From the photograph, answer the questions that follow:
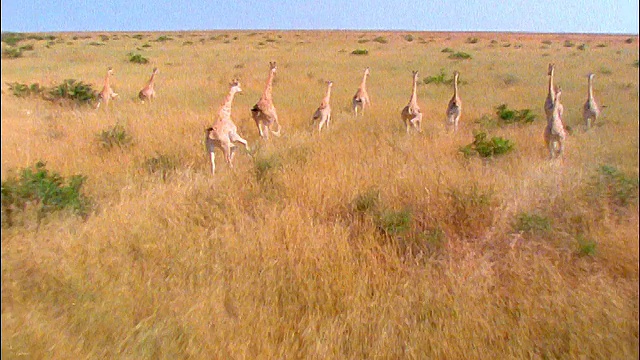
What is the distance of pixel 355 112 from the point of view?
13.0 metres

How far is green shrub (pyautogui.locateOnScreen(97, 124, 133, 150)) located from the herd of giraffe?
209 centimetres

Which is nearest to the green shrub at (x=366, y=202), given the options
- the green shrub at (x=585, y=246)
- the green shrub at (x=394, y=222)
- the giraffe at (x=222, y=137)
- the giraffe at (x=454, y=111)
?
the green shrub at (x=394, y=222)

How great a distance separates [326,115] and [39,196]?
7956mm

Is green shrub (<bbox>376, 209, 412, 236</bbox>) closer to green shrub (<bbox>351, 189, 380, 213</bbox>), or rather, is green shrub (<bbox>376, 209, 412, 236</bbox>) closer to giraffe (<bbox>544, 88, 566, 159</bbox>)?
green shrub (<bbox>351, 189, 380, 213</bbox>)

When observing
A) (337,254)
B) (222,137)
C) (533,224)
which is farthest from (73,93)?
(533,224)

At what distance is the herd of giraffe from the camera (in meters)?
6.73

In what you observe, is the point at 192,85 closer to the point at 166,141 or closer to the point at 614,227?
the point at 166,141

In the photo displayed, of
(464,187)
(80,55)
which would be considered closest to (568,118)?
(464,187)

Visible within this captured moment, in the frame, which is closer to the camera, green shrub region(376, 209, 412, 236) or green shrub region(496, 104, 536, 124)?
green shrub region(376, 209, 412, 236)

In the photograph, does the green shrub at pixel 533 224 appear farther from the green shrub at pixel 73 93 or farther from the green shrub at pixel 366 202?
the green shrub at pixel 73 93

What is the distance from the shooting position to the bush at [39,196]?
2.05 metres

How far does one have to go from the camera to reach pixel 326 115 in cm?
1095

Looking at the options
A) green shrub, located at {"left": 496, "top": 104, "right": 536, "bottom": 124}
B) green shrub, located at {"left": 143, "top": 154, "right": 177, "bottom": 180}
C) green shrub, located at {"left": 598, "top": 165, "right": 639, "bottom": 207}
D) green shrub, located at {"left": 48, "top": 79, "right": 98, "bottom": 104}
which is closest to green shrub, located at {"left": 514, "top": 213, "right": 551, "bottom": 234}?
green shrub, located at {"left": 598, "top": 165, "right": 639, "bottom": 207}

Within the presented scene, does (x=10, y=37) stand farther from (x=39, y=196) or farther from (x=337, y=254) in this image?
Answer: (x=337, y=254)
